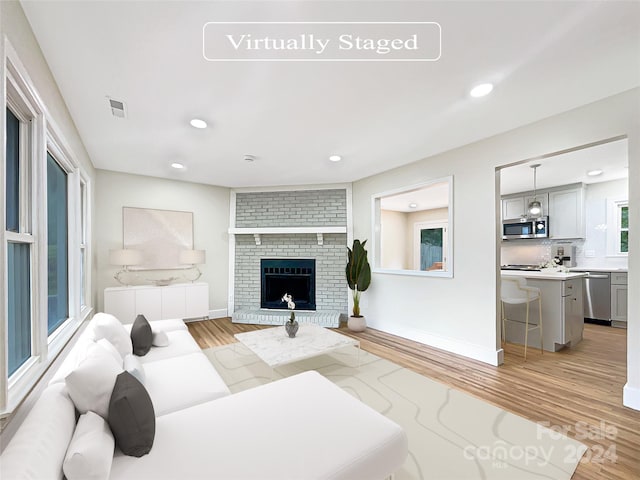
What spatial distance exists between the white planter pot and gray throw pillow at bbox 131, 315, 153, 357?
280cm

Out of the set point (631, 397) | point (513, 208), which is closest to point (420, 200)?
point (513, 208)

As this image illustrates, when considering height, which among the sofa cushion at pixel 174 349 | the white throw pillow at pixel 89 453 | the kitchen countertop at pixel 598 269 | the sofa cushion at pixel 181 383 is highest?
the kitchen countertop at pixel 598 269

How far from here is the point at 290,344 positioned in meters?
2.80

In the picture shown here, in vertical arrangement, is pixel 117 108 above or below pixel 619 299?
above

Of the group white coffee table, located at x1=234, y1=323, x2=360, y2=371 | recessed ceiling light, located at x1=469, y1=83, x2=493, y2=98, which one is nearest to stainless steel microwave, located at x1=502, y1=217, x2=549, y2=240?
recessed ceiling light, located at x1=469, y1=83, x2=493, y2=98

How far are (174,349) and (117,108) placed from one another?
211 cm

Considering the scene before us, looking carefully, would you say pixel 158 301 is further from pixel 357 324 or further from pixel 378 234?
pixel 378 234

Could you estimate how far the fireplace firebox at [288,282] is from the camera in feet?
16.8

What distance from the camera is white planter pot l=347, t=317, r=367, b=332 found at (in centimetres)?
437

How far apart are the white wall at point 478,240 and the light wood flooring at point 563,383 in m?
0.24

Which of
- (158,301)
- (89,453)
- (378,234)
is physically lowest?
(158,301)

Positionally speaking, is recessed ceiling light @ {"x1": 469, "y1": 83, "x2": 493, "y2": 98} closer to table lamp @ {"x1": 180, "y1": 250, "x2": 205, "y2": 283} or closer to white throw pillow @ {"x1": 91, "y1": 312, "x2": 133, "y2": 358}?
white throw pillow @ {"x1": 91, "y1": 312, "x2": 133, "y2": 358}

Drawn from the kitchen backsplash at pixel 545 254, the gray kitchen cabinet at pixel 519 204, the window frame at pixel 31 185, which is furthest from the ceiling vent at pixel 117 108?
the kitchen backsplash at pixel 545 254

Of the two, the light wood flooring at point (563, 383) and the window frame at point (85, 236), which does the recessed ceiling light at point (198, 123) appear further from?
the light wood flooring at point (563, 383)
